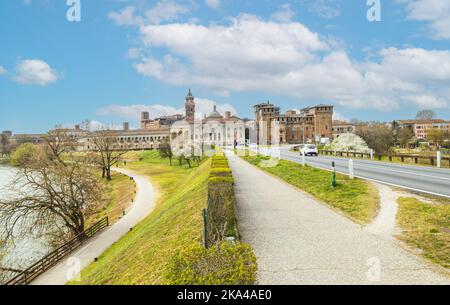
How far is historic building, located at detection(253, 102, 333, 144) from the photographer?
449ft

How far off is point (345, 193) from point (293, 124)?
135678 mm

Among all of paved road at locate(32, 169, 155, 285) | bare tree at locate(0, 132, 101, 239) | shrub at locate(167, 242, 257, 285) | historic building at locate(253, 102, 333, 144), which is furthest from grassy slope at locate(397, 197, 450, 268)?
historic building at locate(253, 102, 333, 144)

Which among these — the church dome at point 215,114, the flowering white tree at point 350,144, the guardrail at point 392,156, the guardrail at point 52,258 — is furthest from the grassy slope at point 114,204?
the church dome at point 215,114

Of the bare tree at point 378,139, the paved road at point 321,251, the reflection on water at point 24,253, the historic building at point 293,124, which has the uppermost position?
the historic building at point 293,124

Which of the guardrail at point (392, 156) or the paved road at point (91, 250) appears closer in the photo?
the paved road at point (91, 250)

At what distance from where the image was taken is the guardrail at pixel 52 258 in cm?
1884

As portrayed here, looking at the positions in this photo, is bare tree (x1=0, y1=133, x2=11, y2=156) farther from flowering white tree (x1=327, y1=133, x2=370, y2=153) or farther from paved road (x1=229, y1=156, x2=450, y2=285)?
paved road (x1=229, y1=156, x2=450, y2=285)

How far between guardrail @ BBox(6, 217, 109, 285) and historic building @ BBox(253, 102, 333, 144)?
112 metres

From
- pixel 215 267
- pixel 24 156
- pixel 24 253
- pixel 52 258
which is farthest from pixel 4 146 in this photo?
pixel 215 267

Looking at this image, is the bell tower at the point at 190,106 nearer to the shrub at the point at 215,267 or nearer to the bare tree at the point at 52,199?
the bare tree at the point at 52,199

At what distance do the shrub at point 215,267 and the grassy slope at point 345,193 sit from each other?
6220 millimetres

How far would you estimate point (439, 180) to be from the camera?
58.8ft
